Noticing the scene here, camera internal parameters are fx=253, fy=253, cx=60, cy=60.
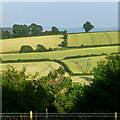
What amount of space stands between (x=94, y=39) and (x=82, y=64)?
29.0m

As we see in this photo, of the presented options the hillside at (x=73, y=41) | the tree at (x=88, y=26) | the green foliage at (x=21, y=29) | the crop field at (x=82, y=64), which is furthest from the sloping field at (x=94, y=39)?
the green foliage at (x=21, y=29)

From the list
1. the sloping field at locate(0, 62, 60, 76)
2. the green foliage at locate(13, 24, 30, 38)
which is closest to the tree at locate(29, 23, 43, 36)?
the green foliage at locate(13, 24, 30, 38)

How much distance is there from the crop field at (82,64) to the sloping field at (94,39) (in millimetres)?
19293

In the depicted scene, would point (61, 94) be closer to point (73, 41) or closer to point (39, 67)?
point (39, 67)

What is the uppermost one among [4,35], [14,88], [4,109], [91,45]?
[4,35]

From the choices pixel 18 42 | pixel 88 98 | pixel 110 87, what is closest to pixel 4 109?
pixel 88 98

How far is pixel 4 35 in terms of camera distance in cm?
9350

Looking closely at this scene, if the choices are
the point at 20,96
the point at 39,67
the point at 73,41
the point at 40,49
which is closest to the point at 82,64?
the point at 39,67

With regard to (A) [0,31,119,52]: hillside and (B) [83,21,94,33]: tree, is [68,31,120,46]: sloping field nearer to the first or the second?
(A) [0,31,119,52]: hillside

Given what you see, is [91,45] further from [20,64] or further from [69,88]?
[69,88]

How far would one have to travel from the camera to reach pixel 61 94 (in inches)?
720

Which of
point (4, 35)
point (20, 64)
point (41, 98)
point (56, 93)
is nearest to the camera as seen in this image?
point (41, 98)

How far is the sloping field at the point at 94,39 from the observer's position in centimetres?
7062

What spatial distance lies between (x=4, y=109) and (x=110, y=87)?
19.7 ft
